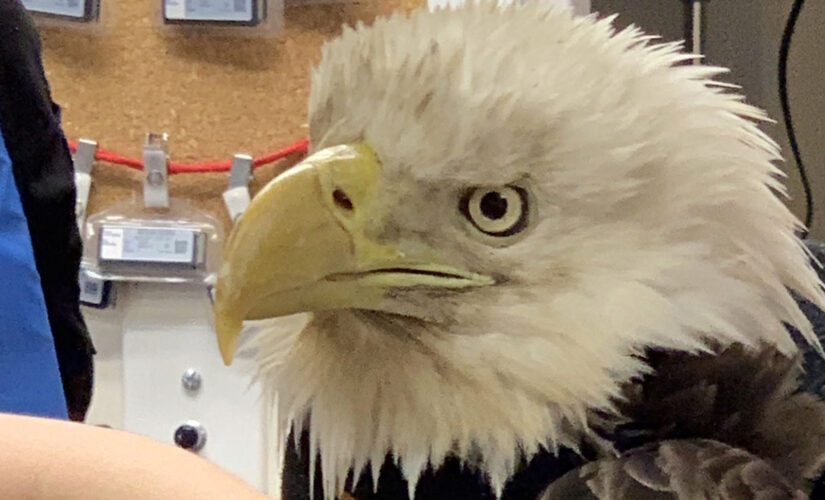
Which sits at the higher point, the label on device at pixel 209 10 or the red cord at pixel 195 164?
the label on device at pixel 209 10

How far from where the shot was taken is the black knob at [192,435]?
135 cm

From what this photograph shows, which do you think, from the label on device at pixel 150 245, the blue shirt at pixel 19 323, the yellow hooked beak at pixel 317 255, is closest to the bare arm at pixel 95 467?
the yellow hooked beak at pixel 317 255

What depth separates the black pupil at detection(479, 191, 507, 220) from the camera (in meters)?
0.55

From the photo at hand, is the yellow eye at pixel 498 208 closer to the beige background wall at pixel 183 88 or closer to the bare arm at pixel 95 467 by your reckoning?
the bare arm at pixel 95 467

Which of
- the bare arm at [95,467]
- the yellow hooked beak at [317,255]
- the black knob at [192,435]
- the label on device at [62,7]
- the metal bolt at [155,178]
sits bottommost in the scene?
the black knob at [192,435]

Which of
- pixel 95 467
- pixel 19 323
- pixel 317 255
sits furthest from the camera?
pixel 19 323

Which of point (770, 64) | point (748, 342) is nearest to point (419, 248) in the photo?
point (748, 342)

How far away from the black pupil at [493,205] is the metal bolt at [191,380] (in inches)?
35.0

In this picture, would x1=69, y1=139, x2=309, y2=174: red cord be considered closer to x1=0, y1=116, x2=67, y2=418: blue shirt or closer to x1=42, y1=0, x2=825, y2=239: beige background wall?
x1=42, y1=0, x2=825, y2=239: beige background wall

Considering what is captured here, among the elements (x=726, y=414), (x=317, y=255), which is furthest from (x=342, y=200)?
(x=726, y=414)

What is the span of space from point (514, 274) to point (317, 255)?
0.34ft

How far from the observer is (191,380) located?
1.36 m

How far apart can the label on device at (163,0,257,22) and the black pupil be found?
0.81 m

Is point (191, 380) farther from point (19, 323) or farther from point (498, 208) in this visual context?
point (498, 208)
